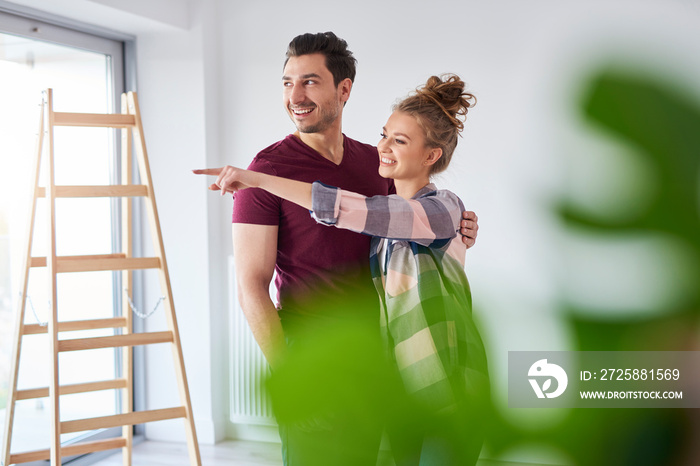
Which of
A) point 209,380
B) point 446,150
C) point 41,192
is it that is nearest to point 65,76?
point 41,192

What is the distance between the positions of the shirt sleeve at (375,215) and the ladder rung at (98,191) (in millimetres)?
1967

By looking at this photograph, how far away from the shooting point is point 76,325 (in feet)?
8.32

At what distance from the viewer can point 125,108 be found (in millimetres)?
2514

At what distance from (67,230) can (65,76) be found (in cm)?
74

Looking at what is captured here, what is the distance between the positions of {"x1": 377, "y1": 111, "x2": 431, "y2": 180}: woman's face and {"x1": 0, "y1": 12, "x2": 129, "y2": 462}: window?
2304 mm

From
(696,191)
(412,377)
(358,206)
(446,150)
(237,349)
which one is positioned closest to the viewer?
(696,191)

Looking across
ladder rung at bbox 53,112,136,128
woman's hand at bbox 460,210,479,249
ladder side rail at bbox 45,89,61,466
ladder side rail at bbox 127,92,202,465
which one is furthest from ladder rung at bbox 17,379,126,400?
woman's hand at bbox 460,210,479,249

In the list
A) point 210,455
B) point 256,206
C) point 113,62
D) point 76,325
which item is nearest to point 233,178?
point 256,206

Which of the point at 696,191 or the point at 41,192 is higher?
the point at 41,192

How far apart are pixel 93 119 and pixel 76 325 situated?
2.59 feet

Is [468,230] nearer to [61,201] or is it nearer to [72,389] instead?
[72,389]

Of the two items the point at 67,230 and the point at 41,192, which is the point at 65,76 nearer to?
the point at 67,230

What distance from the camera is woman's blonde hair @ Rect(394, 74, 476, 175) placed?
0.64m

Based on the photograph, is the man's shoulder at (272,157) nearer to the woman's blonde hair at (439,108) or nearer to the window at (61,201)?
the woman's blonde hair at (439,108)
